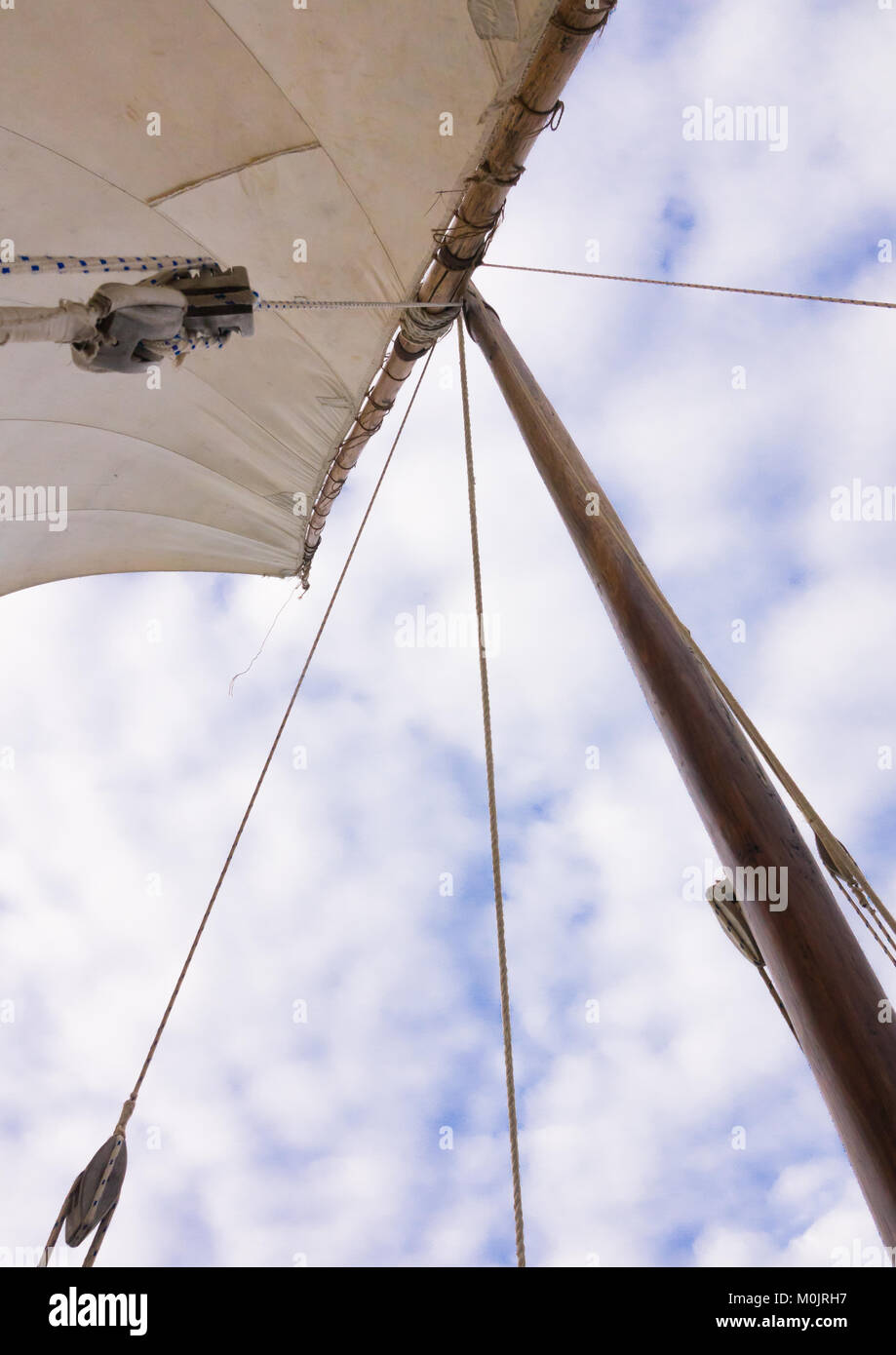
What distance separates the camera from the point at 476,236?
11.1ft

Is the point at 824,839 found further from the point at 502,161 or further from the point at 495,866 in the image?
the point at 502,161

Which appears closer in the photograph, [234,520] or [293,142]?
[293,142]

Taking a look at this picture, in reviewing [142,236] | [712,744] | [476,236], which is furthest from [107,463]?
[712,744]

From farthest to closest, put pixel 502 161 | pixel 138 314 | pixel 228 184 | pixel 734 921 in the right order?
pixel 228 184 < pixel 502 161 < pixel 138 314 < pixel 734 921

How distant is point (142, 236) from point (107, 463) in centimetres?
128

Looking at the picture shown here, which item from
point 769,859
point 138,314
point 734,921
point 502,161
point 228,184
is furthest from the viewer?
point 228,184

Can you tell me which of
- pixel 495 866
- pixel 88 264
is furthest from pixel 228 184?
pixel 495 866

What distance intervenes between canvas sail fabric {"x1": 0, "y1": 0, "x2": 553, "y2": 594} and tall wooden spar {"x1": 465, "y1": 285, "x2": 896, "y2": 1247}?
5.80 ft

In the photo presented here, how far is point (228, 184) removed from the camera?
3381mm

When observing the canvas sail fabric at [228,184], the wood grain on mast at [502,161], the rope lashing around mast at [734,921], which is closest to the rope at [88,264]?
the canvas sail fabric at [228,184]

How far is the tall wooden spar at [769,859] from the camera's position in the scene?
4.44 ft

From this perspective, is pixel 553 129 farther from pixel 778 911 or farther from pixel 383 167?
pixel 778 911

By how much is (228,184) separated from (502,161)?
3.82ft

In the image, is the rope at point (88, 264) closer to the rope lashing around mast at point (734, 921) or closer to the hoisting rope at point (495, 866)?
the hoisting rope at point (495, 866)
